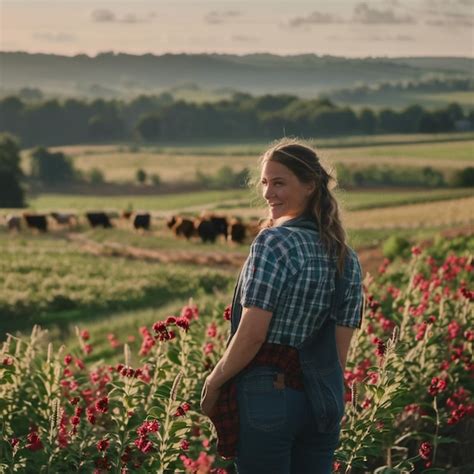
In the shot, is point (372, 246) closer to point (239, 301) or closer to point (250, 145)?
point (239, 301)

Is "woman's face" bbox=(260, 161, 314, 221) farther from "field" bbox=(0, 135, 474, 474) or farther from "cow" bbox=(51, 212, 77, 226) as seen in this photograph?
"cow" bbox=(51, 212, 77, 226)

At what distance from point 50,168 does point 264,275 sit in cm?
9073

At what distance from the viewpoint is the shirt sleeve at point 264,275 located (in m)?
3.87

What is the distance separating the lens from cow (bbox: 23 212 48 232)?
46.8 metres

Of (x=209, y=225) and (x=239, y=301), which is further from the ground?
(x=239, y=301)

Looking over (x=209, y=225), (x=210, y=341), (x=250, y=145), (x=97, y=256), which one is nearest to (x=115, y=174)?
(x=250, y=145)

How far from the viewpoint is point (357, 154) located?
3076 inches

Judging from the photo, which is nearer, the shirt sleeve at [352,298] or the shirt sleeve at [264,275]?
the shirt sleeve at [264,275]

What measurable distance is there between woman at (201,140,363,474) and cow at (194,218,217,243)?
3524 cm

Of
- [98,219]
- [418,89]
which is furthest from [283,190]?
[418,89]

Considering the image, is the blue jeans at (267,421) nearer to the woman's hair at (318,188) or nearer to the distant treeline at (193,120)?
the woman's hair at (318,188)

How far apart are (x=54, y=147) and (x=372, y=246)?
94.3 metres

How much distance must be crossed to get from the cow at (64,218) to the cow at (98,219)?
1.98m

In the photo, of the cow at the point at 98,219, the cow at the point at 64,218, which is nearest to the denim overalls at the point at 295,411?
the cow at the point at 98,219
